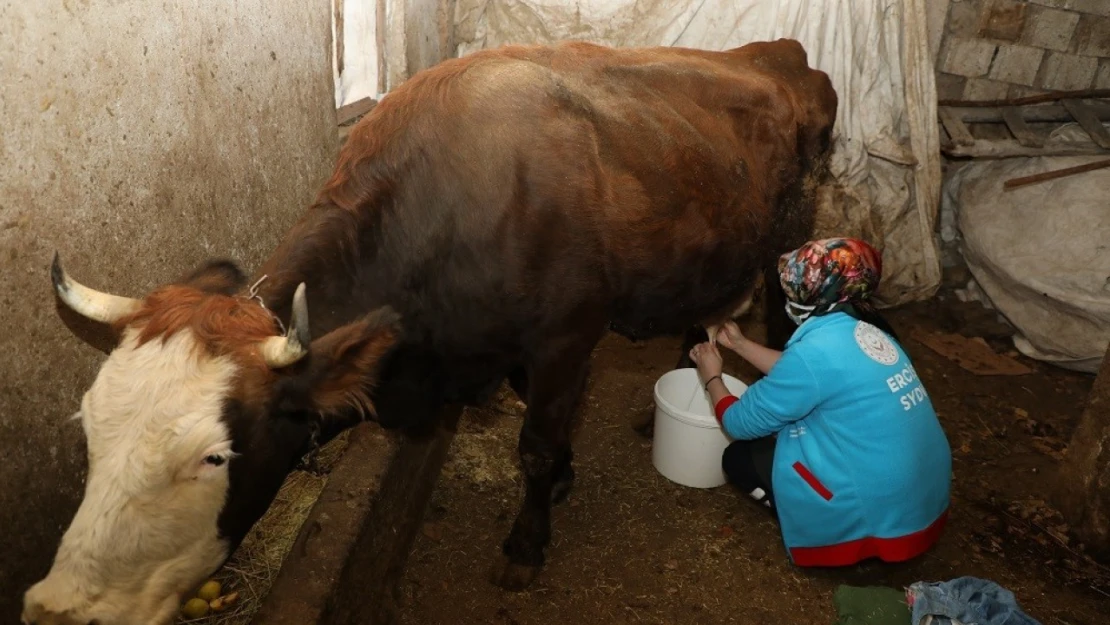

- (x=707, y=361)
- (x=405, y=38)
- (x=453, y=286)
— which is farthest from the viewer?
(x=405, y=38)

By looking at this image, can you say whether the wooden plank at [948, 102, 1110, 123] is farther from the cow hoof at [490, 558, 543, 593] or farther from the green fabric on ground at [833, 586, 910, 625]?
the cow hoof at [490, 558, 543, 593]

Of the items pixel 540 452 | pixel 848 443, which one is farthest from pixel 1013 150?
pixel 540 452

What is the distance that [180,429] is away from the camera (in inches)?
83.4

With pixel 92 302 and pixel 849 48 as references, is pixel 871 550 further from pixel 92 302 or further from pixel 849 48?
pixel 849 48

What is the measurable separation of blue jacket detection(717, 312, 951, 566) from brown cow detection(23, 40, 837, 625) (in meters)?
0.65

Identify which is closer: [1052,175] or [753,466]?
[753,466]

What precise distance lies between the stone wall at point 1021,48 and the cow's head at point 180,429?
5038 millimetres

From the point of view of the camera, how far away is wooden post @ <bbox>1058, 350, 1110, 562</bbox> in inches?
147

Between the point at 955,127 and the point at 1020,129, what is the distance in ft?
1.39

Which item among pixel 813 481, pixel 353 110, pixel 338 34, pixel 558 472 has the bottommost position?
pixel 558 472

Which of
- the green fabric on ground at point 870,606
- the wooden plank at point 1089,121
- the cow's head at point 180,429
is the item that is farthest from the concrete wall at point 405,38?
the wooden plank at point 1089,121

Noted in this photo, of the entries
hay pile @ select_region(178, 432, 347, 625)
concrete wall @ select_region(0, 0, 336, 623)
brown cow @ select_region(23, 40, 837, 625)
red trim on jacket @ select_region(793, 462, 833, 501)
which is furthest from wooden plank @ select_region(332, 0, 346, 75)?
red trim on jacket @ select_region(793, 462, 833, 501)

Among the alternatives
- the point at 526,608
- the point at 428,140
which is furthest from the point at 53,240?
the point at 526,608

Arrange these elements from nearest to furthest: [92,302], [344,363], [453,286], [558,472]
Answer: [92,302] < [344,363] < [453,286] < [558,472]
